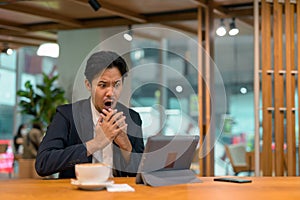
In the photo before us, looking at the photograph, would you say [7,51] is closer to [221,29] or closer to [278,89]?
[221,29]

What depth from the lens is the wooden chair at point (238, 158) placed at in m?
8.68

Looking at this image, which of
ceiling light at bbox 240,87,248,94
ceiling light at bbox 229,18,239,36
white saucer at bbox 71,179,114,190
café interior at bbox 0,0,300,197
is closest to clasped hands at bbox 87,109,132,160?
café interior at bbox 0,0,300,197

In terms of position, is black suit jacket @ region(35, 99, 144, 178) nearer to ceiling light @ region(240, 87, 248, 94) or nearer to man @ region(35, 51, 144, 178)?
man @ region(35, 51, 144, 178)

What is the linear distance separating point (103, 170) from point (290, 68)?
479 centimetres

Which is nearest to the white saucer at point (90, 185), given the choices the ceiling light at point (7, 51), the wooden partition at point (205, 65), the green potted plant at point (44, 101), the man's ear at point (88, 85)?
the man's ear at point (88, 85)

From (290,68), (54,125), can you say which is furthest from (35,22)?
(54,125)

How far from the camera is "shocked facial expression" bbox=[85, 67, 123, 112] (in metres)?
1.87

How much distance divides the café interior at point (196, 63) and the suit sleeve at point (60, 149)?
22 centimetres

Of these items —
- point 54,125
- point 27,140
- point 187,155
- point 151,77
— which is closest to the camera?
point 187,155

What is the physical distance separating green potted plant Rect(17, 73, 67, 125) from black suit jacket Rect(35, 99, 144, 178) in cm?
661

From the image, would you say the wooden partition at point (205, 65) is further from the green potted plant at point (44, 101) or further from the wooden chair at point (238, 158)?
the green potted plant at point (44, 101)

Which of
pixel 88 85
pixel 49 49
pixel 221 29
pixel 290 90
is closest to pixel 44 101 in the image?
pixel 49 49

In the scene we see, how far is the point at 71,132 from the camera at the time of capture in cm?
218

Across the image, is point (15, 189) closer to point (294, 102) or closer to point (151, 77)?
point (151, 77)
